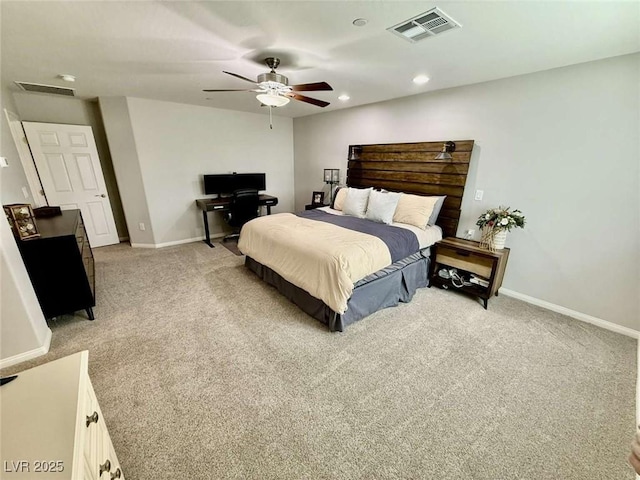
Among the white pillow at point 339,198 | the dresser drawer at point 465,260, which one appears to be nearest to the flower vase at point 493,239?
the dresser drawer at point 465,260

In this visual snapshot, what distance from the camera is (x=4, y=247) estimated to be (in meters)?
1.82

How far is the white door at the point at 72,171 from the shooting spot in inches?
151

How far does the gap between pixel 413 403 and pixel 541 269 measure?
7.36ft

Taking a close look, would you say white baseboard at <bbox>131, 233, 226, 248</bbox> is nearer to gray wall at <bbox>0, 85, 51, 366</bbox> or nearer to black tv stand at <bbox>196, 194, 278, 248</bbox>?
black tv stand at <bbox>196, 194, 278, 248</bbox>

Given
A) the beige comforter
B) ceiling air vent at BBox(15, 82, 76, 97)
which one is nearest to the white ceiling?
ceiling air vent at BBox(15, 82, 76, 97)

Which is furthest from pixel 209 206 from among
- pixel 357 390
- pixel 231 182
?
pixel 357 390

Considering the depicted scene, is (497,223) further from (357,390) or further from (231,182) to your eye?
(231,182)

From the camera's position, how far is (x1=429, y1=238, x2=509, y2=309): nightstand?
2.77 meters

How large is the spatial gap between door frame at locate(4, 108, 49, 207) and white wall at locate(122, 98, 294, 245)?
3.43 ft

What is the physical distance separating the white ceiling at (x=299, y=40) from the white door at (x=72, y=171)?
0.96 meters

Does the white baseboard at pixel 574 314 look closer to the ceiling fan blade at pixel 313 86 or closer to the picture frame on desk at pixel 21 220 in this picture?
the ceiling fan blade at pixel 313 86

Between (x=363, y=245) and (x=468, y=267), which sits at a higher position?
(x=363, y=245)

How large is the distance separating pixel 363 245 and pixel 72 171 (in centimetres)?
478

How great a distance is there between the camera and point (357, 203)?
3.67 metres
